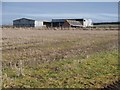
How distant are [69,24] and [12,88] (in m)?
114

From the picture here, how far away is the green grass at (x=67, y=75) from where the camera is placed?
34.2 feet

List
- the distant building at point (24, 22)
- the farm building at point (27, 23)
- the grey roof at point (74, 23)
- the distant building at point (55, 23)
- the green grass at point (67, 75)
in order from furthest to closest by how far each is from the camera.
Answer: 1. the distant building at point (24, 22)
2. the farm building at point (27, 23)
3. the distant building at point (55, 23)
4. the grey roof at point (74, 23)
5. the green grass at point (67, 75)

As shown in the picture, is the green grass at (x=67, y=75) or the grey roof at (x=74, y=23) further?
the grey roof at (x=74, y=23)

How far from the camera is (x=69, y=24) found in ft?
404

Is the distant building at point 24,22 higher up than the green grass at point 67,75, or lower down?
higher up

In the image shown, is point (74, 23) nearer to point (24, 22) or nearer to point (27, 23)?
point (27, 23)

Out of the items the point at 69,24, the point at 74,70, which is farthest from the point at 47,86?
the point at 69,24

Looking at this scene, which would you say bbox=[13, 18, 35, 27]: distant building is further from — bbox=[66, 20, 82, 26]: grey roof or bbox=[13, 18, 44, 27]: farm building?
bbox=[66, 20, 82, 26]: grey roof

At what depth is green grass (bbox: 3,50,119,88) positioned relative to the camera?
410 inches

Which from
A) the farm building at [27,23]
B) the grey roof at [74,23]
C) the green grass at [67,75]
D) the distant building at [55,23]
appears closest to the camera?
the green grass at [67,75]

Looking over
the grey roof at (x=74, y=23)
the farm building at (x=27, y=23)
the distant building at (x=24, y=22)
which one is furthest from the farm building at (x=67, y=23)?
the distant building at (x=24, y=22)

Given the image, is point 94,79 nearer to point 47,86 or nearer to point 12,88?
point 47,86

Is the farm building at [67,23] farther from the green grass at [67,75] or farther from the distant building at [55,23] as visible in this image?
the green grass at [67,75]

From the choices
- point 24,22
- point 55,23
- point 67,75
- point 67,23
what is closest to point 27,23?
point 24,22
